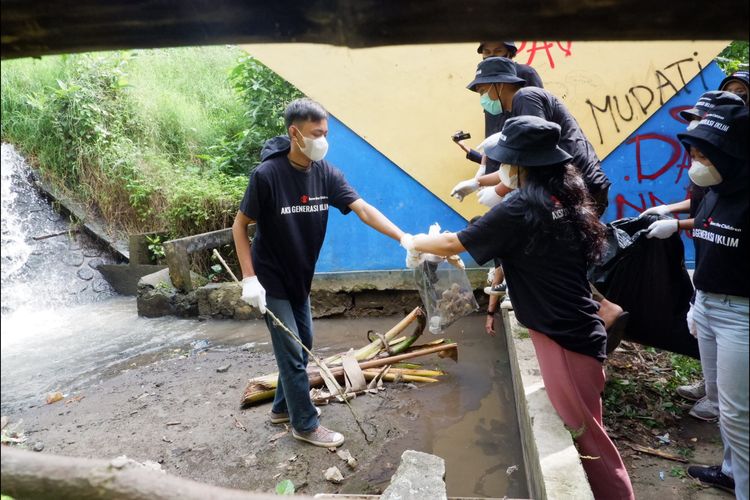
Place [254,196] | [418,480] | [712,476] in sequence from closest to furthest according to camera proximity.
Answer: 1. [418,480]
2. [712,476]
3. [254,196]

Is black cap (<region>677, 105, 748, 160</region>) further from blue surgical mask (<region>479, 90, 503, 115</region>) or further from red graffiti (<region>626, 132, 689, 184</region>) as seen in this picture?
red graffiti (<region>626, 132, 689, 184</region>)

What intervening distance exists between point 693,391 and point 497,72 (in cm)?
263

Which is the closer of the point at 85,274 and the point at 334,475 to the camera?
the point at 334,475

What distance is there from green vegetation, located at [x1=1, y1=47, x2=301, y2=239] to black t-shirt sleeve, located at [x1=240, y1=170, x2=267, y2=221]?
16.8 feet

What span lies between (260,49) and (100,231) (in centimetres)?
553

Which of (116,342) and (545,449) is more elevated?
(545,449)

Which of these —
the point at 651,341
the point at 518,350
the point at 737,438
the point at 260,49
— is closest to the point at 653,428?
the point at 651,341

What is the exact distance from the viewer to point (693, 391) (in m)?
3.98

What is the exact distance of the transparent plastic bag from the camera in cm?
372

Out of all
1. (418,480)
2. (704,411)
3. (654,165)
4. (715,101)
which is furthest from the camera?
(654,165)

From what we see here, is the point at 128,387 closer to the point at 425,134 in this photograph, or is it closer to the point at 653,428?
the point at 425,134

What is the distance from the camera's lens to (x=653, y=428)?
12.3ft

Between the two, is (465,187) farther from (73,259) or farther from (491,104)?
(73,259)

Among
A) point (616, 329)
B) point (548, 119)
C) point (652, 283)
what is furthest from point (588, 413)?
point (548, 119)
